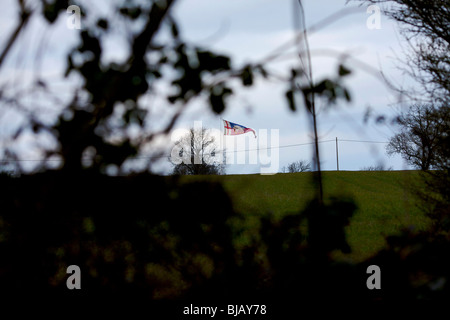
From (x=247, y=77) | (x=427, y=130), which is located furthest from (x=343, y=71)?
(x=427, y=130)

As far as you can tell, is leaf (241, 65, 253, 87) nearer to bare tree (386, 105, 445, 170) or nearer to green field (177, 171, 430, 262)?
green field (177, 171, 430, 262)

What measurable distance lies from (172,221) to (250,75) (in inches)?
35.9

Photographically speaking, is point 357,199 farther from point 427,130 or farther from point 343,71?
Result: point 343,71

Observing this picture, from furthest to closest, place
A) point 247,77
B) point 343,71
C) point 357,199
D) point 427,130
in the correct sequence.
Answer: point 357,199 → point 427,130 → point 247,77 → point 343,71

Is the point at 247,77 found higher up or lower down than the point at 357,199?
higher up

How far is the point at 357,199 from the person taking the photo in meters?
15.2

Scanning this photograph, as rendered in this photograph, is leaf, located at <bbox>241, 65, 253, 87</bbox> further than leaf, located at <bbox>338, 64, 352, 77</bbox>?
Yes

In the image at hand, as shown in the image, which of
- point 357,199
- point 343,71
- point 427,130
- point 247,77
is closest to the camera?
point 343,71

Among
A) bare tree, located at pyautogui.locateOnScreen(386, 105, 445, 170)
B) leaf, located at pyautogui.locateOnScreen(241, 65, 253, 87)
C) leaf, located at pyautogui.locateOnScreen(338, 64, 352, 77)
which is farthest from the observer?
bare tree, located at pyautogui.locateOnScreen(386, 105, 445, 170)

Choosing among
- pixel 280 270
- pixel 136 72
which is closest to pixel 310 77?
pixel 136 72

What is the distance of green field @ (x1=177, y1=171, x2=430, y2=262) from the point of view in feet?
8.64

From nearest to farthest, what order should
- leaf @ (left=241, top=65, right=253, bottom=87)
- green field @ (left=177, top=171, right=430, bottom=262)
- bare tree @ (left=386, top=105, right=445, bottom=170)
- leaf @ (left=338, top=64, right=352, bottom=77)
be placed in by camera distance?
1. leaf @ (left=338, top=64, right=352, bottom=77)
2. leaf @ (left=241, top=65, right=253, bottom=87)
3. green field @ (left=177, top=171, right=430, bottom=262)
4. bare tree @ (left=386, top=105, right=445, bottom=170)

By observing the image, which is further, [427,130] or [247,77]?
[427,130]

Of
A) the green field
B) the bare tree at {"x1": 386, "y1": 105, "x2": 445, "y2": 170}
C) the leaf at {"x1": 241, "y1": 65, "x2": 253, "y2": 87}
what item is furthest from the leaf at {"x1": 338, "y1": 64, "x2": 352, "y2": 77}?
the bare tree at {"x1": 386, "y1": 105, "x2": 445, "y2": 170}
